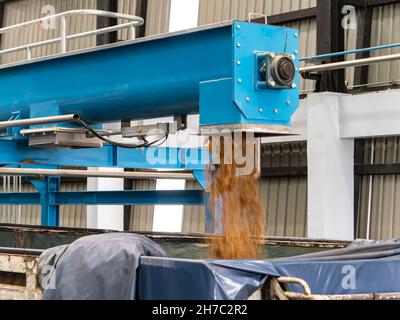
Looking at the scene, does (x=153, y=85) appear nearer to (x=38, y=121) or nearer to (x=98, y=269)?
(x=38, y=121)

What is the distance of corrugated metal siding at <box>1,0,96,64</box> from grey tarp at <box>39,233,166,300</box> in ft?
36.8

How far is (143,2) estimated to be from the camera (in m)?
13.8

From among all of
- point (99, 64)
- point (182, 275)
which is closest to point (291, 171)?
point (99, 64)

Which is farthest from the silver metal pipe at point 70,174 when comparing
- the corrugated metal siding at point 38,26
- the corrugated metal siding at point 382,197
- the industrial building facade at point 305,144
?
the corrugated metal siding at point 38,26

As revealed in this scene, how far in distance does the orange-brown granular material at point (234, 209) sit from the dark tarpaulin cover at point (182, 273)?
2.92 ft

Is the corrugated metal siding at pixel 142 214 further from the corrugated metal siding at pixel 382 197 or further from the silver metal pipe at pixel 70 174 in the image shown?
the silver metal pipe at pixel 70 174

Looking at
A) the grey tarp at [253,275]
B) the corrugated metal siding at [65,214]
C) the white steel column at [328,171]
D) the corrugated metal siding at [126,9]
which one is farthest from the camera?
the corrugated metal siding at [65,214]

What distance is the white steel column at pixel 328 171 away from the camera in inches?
392

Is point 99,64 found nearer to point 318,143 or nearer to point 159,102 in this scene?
point 159,102

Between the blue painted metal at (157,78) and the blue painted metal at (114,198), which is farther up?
the blue painted metal at (157,78)

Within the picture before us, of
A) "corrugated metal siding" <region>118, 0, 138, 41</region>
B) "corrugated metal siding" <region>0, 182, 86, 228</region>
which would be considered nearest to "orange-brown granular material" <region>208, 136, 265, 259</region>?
"corrugated metal siding" <region>118, 0, 138, 41</region>

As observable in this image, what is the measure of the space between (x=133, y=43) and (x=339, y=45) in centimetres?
623

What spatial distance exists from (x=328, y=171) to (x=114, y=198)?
9.05 ft


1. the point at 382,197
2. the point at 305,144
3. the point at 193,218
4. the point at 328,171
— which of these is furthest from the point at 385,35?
the point at 193,218
